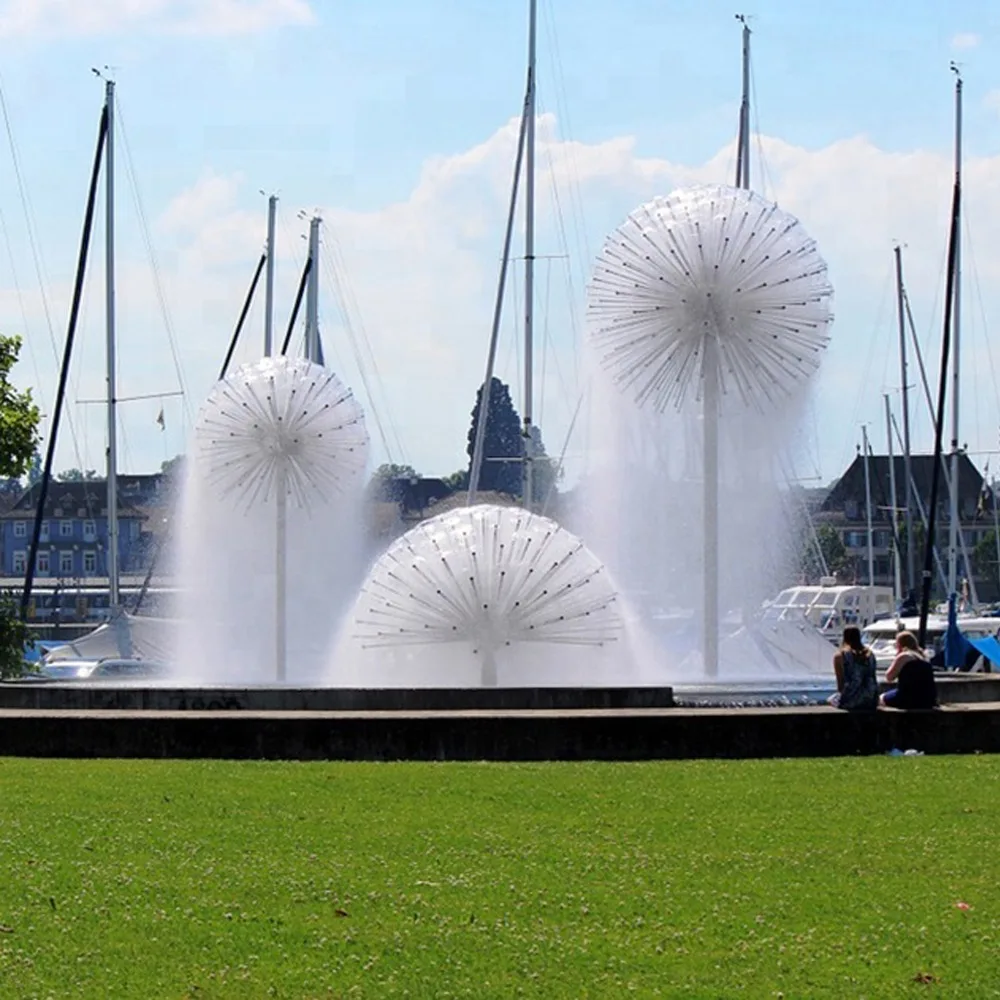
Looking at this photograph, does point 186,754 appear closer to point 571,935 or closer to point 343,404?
point 571,935

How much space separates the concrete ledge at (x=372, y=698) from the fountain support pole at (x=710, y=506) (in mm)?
7292

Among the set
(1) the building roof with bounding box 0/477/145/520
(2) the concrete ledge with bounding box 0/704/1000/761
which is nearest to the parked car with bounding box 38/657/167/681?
(2) the concrete ledge with bounding box 0/704/1000/761

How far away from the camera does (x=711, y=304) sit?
99.8 feet

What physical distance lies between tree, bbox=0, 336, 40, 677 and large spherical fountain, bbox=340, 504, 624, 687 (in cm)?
542

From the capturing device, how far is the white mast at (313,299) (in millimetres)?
52619

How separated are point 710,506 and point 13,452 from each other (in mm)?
11510

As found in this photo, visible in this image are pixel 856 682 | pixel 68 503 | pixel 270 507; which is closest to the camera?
pixel 856 682

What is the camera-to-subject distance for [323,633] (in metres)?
41.7

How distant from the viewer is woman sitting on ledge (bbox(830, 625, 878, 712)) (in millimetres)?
20219

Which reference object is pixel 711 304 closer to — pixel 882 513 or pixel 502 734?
pixel 502 734

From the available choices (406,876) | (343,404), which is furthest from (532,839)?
(343,404)

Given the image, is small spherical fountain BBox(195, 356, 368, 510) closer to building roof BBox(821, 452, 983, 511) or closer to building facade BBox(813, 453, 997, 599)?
building facade BBox(813, 453, 997, 599)

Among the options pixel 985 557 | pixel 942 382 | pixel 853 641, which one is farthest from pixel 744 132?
pixel 985 557

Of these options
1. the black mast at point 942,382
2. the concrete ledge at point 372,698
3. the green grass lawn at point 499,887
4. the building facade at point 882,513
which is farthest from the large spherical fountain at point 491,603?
the building facade at point 882,513
